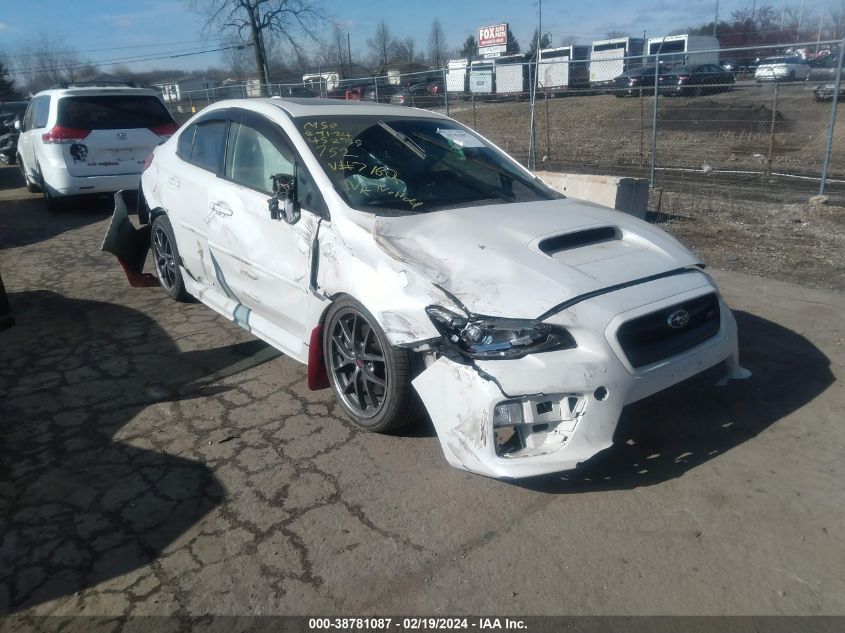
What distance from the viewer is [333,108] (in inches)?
178

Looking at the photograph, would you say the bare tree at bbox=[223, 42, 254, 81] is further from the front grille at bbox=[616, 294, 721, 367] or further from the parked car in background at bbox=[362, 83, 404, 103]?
the front grille at bbox=[616, 294, 721, 367]

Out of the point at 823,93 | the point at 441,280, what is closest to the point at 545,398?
the point at 441,280

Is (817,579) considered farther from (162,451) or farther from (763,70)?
(763,70)

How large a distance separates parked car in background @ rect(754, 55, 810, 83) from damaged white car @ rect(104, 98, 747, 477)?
Result: 13361 mm

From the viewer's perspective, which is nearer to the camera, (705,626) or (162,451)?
(705,626)

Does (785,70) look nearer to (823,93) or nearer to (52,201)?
(823,93)

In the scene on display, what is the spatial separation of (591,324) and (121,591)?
2.20 m

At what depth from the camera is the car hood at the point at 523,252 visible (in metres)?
3.00

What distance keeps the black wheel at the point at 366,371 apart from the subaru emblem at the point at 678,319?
1260 millimetres

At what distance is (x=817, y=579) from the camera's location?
101 inches

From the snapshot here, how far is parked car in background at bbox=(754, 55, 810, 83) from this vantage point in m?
15.0

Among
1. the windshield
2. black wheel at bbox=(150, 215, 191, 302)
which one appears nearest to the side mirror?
the windshield

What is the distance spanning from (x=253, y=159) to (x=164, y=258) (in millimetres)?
1807

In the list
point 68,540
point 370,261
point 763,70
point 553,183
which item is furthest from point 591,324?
point 763,70
